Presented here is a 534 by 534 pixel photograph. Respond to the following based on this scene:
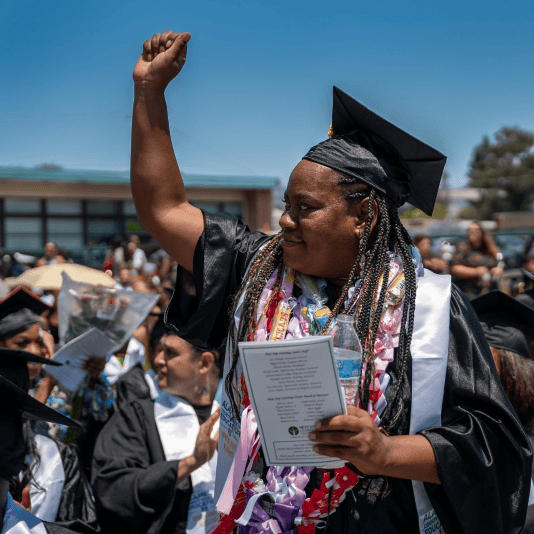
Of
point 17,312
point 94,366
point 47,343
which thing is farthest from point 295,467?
point 47,343

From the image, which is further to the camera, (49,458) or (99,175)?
(99,175)

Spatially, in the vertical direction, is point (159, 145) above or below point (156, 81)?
below

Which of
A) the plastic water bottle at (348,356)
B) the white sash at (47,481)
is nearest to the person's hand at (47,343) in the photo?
the white sash at (47,481)

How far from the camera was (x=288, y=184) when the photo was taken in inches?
72.4

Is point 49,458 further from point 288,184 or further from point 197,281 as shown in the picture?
point 288,184

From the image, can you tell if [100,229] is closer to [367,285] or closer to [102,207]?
[102,207]

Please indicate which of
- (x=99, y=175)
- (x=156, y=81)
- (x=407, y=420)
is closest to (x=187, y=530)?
(x=407, y=420)

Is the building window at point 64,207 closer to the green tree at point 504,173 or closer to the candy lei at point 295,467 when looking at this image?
the candy lei at point 295,467

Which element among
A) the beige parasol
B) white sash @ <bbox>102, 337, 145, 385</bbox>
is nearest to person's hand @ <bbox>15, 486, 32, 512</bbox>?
white sash @ <bbox>102, 337, 145, 385</bbox>

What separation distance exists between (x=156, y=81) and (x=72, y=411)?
248 centimetres

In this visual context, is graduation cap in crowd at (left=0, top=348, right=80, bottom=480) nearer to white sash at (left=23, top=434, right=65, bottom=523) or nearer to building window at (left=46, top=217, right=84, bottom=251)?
white sash at (left=23, top=434, right=65, bottom=523)

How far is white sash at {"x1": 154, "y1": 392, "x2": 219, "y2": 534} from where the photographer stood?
3.13 m

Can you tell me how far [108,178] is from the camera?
17297mm

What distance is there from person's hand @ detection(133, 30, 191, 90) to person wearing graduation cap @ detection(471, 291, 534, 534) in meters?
1.88
